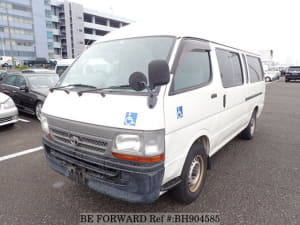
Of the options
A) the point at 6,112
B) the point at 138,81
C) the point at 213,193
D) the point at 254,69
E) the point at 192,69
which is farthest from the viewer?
the point at 6,112

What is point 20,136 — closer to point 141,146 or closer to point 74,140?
point 74,140

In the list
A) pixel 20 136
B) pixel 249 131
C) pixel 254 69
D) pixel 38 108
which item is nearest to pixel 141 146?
pixel 249 131

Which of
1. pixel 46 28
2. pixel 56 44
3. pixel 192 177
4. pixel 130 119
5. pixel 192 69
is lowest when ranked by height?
pixel 192 177

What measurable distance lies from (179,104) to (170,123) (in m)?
0.26

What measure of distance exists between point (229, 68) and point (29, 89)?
6178 mm

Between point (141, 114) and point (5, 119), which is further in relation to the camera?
point (5, 119)

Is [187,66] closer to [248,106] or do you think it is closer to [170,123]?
[170,123]

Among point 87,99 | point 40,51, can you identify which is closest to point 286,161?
point 87,99

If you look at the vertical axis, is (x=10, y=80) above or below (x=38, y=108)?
above

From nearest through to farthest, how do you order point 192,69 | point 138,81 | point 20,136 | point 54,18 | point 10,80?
point 138,81 → point 192,69 → point 20,136 → point 10,80 → point 54,18

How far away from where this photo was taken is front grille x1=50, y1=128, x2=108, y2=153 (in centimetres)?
216

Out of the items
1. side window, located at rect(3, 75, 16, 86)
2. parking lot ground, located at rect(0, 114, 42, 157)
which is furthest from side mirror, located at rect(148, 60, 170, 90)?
side window, located at rect(3, 75, 16, 86)

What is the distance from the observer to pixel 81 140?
2307mm

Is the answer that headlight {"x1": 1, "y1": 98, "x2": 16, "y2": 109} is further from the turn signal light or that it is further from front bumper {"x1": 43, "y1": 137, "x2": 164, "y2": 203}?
the turn signal light
